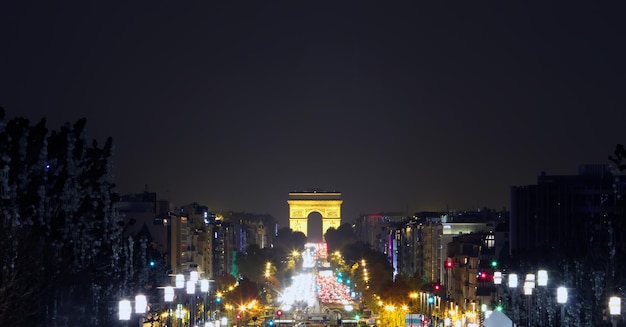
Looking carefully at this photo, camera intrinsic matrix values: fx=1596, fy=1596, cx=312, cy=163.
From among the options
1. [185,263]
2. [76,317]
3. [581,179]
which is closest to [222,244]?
[185,263]

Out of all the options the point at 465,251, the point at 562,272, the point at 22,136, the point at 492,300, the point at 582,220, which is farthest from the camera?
the point at 465,251

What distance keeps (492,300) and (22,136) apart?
2477 inches

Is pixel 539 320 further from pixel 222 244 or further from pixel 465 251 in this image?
pixel 222 244

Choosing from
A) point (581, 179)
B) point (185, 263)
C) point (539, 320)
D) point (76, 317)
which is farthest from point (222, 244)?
point (76, 317)

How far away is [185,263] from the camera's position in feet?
460

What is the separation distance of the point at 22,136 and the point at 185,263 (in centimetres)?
8628

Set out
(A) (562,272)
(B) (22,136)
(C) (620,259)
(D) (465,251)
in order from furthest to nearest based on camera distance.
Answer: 1. (D) (465,251)
2. (A) (562,272)
3. (C) (620,259)
4. (B) (22,136)

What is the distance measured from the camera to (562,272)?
8300cm

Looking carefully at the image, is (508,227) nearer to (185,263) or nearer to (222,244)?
(185,263)

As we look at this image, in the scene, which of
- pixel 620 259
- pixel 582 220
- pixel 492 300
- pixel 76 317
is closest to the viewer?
pixel 76 317

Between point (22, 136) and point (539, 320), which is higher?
point (22, 136)

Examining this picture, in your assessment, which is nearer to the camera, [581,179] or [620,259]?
[620,259]

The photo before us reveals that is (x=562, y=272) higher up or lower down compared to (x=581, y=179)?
lower down

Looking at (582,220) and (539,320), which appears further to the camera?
(582,220)
